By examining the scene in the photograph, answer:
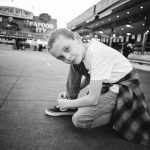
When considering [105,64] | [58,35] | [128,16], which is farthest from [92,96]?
[128,16]

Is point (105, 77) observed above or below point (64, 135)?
above

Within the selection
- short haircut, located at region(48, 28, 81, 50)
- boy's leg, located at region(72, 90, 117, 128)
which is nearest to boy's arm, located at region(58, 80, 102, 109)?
boy's leg, located at region(72, 90, 117, 128)

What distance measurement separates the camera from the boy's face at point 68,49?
5.23ft

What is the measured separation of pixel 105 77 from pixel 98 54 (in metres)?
0.20

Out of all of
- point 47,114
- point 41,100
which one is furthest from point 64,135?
point 41,100

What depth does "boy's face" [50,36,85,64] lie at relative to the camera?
159 cm

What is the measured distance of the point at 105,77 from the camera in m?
1.52

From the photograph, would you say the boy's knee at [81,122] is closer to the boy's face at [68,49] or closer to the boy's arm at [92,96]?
the boy's arm at [92,96]

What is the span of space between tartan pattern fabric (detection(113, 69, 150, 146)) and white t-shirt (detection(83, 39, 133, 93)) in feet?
0.23

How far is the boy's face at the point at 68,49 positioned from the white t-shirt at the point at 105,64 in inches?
3.6

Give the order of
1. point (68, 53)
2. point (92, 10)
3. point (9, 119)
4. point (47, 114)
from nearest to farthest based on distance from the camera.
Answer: point (68, 53)
point (9, 119)
point (47, 114)
point (92, 10)

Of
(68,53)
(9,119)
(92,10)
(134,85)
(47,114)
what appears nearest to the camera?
(68,53)

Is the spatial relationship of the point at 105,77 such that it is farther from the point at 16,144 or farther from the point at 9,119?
the point at 9,119

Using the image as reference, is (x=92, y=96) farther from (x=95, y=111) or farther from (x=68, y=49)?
(x=68, y=49)
